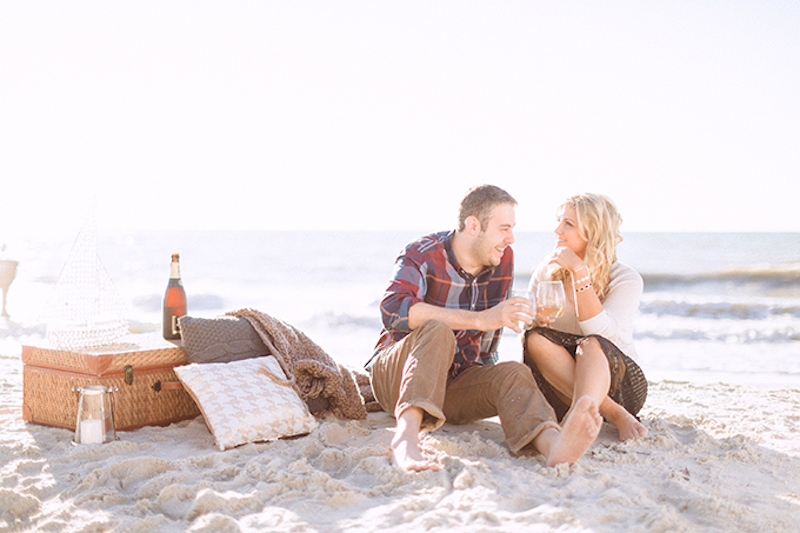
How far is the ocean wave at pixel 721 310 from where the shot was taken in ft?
34.0

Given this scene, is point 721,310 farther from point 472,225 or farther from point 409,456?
point 409,456

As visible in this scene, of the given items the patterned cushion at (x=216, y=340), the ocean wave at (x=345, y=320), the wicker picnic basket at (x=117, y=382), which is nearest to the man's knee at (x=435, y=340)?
the patterned cushion at (x=216, y=340)

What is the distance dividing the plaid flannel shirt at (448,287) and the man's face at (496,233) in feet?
0.49

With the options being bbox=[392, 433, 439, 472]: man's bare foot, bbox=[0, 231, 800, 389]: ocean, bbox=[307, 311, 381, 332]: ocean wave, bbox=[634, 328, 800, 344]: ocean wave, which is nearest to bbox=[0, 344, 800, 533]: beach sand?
bbox=[392, 433, 439, 472]: man's bare foot

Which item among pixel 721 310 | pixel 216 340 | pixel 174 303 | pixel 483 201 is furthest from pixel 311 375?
pixel 721 310

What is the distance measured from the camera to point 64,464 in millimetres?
2453

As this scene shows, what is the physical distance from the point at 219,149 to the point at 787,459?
1006 inches

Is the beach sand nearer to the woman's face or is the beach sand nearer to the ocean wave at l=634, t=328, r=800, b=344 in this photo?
the woman's face

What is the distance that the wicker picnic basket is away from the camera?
9.57ft

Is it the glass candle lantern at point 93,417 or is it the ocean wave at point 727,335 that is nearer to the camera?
the glass candle lantern at point 93,417

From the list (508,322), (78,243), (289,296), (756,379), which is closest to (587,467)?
(508,322)

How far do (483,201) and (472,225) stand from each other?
12 cm

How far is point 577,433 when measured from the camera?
86.0 inches

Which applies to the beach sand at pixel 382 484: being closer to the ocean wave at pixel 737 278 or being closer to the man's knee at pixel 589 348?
the man's knee at pixel 589 348
